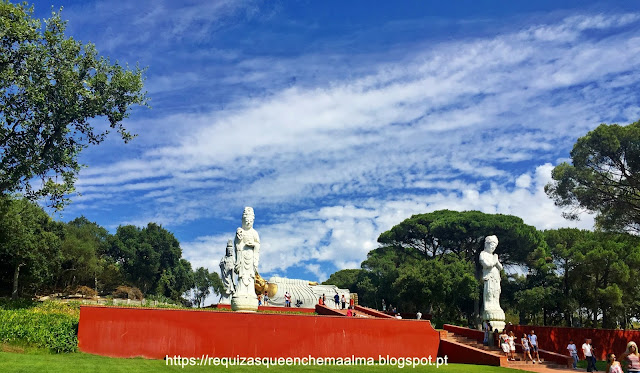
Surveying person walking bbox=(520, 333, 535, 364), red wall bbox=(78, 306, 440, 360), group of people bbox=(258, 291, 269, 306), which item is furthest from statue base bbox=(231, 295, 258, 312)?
group of people bbox=(258, 291, 269, 306)

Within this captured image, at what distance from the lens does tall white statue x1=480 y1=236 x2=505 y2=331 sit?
1872 centimetres

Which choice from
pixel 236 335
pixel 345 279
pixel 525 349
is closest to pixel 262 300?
pixel 236 335

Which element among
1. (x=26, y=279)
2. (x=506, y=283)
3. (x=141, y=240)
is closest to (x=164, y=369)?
(x=26, y=279)

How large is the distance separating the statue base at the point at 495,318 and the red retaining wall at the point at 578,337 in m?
0.86

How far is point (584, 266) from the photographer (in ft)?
99.5

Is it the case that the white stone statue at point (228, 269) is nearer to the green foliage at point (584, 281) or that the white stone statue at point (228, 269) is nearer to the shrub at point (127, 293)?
the green foliage at point (584, 281)

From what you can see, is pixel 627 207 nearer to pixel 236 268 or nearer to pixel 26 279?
pixel 236 268

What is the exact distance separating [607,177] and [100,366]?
1952 cm

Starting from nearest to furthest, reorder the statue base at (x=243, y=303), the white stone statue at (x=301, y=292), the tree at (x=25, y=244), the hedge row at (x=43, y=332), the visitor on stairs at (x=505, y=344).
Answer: the hedge row at (x=43, y=332) < the visitor on stairs at (x=505, y=344) < the statue base at (x=243, y=303) < the tree at (x=25, y=244) < the white stone statue at (x=301, y=292)

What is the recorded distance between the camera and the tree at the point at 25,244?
2333 cm

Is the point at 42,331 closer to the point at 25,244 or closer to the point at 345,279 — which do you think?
the point at 25,244

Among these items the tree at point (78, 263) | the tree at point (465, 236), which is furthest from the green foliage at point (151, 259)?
the tree at point (465, 236)

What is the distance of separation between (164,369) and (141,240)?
42510 millimetres

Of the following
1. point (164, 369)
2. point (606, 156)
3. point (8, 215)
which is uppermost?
point (606, 156)
